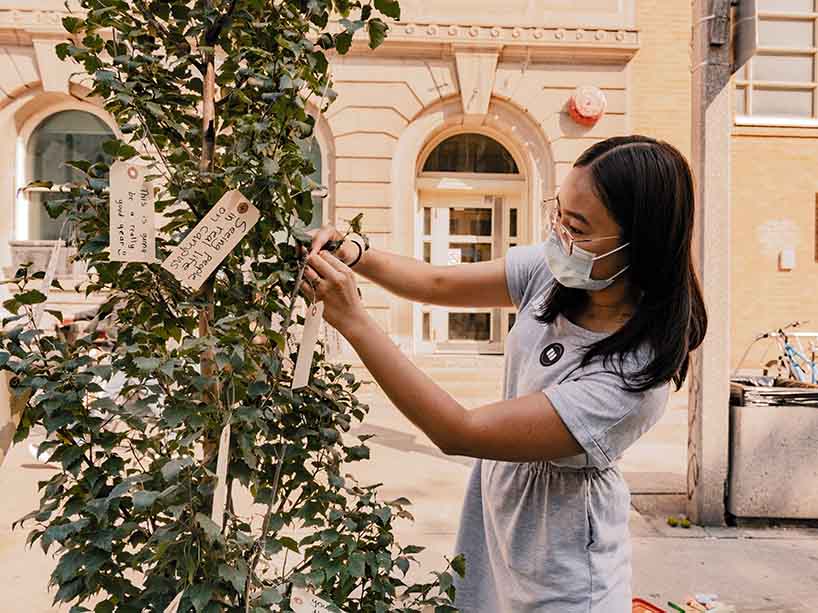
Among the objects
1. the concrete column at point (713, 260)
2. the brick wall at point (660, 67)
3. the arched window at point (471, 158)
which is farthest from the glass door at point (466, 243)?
the concrete column at point (713, 260)

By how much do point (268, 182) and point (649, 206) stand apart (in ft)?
2.61

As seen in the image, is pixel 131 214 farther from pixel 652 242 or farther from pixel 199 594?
pixel 652 242

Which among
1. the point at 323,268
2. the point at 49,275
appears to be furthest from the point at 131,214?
the point at 323,268

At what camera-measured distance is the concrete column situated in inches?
180

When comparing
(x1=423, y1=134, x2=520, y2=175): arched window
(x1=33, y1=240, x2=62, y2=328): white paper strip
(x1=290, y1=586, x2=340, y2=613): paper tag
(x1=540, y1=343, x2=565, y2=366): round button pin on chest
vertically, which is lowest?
(x1=290, y1=586, x2=340, y2=613): paper tag

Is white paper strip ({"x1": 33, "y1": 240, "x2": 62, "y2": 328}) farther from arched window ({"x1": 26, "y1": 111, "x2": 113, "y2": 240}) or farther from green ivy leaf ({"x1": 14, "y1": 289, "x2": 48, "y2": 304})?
arched window ({"x1": 26, "y1": 111, "x2": 113, "y2": 240})

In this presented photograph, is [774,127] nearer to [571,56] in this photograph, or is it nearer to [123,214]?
[571,56]

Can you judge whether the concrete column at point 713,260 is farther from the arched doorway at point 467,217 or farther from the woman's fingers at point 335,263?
the arched doorway at point 467,217

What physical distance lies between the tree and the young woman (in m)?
0.18

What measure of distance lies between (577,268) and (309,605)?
3.02ft

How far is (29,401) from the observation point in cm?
144

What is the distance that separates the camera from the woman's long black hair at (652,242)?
59.5 inches

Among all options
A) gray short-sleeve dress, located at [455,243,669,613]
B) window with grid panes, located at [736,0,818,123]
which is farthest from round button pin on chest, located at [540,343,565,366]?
window with grid panes, located at [736,0,818,123]

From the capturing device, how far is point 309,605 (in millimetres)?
1402
